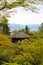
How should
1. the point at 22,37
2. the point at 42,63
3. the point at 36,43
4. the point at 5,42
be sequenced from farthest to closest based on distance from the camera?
the point at 22,37, the point at 5,42, the point at 36,43, the point at 42,63

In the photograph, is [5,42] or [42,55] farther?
[5,42]

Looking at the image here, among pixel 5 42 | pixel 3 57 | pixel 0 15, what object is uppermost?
pixel 0 15

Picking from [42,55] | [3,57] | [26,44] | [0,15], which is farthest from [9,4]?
[3,57]

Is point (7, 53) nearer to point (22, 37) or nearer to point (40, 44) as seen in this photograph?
point (40, 44)

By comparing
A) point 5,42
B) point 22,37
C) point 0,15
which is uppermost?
point 0,15

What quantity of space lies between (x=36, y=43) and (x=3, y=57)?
4.08 metres

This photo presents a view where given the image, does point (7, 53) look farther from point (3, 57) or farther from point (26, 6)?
point (26, 6)

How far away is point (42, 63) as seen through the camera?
11.6 meters

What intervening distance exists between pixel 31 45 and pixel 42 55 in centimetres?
79

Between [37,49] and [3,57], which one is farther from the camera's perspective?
[3,57]

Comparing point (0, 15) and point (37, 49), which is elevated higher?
point (0, 15)

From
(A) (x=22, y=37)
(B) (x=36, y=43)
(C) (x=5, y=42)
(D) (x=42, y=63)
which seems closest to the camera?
(D) (x=42, y=63)

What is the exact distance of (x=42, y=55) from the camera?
11.9 m

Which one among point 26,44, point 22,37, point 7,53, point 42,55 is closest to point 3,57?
point 7,53
